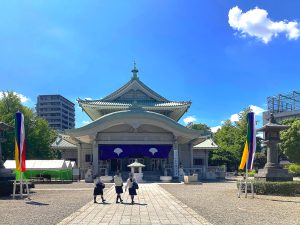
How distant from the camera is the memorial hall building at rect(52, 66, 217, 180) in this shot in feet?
134

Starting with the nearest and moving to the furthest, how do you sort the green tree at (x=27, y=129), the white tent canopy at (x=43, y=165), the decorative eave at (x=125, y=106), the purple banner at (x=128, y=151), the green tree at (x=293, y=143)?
the white tent canopy at (x=43, y=165) < the purple banner at (x=128, y=151) < the decorative eave at (x=125, y=106) < the green tree at (x=293, y=143) < the green tree at (x=27, y=129)

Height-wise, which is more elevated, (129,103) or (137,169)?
(129,103)

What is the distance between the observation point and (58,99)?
150 m

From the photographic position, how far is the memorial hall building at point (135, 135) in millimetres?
40906

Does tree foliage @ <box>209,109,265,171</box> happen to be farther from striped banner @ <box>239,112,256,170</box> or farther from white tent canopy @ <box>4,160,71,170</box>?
striped banner @ <box>239,112,256,170</box>

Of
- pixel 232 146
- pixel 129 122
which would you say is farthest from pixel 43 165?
pixel 232 146

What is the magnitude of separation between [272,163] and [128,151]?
21.1 metres

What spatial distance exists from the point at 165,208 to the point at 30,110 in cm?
4675

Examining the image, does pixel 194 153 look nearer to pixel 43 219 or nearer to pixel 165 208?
pixel 165 208

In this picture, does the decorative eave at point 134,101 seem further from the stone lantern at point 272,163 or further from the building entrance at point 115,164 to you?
the stone lantern at point 272,163

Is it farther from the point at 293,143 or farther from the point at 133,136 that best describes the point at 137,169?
the point at 293,143

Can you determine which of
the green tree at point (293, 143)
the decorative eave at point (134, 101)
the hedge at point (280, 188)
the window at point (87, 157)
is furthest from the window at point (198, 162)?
the hedge at point (280, 188)

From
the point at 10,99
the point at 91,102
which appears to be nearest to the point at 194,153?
the point at 91,102

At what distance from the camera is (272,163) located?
2347 centimetres
